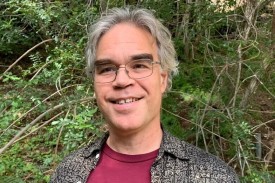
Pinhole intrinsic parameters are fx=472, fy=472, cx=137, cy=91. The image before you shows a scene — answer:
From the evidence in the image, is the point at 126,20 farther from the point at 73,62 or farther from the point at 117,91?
the point at 73,62

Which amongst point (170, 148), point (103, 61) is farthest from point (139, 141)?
point (103, 61)

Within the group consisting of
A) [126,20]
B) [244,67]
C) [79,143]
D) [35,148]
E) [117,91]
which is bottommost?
[35,148]

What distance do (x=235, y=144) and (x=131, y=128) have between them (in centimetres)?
110

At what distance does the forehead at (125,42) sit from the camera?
177 centimetres

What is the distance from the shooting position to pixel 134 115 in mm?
1728

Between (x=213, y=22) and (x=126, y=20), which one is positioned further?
(x=213, y=22)

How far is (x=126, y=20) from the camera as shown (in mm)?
1861

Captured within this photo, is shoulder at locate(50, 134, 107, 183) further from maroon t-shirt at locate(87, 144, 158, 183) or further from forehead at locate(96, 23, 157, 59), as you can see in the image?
forehead at locate(96, 23, 157, 59)

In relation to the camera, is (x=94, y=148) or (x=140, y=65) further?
(x=94, y=148)

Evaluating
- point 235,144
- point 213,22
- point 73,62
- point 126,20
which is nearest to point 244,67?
point 213,22

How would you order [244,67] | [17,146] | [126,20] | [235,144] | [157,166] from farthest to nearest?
[17,146]
[244,67]
[235,144]
[126,20]
[157,166]

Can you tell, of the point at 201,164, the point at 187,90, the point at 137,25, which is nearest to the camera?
the point at 201,164

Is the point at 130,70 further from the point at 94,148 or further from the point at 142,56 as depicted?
the point at 94,148

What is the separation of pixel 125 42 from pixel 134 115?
0.28m
